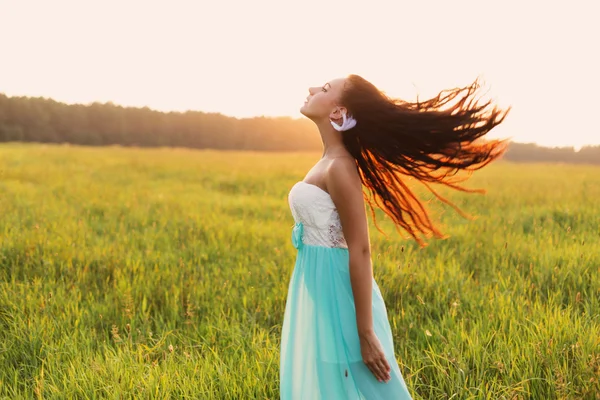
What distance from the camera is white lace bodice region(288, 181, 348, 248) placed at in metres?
2.10

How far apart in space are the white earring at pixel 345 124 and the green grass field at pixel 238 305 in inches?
62.2

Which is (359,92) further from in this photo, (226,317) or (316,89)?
(226,317)

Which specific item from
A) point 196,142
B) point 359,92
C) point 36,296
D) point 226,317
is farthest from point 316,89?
point 196,142

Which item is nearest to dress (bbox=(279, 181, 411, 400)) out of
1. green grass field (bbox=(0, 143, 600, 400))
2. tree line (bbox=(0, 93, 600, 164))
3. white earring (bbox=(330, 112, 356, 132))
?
white earring (bbox=(330, 112, 356, 132))

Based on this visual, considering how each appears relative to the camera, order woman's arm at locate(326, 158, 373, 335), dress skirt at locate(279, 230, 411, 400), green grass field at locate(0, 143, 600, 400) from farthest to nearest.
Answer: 1. green grass field at locate(0, 143, 600, 400)
2. dress skirt at locate(279, 230, 411, 400)
3. woman's arm at locate(326, 158, 373, 335)

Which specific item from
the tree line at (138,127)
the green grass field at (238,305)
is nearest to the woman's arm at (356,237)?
the green grass field at (238,305)

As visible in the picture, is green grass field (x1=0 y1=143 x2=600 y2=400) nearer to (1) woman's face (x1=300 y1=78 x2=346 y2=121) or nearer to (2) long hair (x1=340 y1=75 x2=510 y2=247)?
(2) long hair (x1=340 y1=75 x2=510 y2=247)

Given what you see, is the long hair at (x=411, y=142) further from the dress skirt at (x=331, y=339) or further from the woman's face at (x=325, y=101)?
the dress skirt at (x=331, y=339)

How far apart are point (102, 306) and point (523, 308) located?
3244 mm

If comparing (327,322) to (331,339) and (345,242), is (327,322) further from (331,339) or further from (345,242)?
(345,242)

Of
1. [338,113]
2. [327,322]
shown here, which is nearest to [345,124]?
[338,113]

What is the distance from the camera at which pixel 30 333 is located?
3.55m

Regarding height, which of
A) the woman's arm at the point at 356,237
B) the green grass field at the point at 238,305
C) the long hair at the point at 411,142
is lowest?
the green grass field at the point at 238,305

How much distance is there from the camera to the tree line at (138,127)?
50812 millimetres
